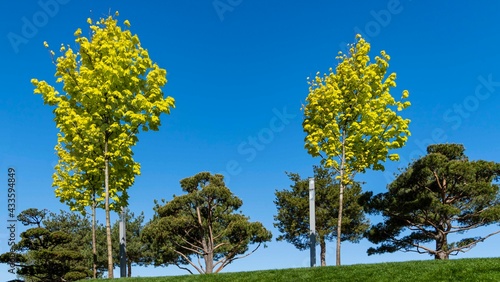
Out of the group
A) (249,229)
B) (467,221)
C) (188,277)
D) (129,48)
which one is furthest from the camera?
(249,229)

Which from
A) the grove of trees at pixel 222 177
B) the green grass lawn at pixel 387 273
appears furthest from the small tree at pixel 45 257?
the green grass lawn at pixel 387 273

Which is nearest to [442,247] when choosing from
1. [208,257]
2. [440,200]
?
[440,200]

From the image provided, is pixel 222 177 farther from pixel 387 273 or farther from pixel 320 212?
pixel 387 273

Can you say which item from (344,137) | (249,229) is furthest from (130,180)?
Result: (249,229)

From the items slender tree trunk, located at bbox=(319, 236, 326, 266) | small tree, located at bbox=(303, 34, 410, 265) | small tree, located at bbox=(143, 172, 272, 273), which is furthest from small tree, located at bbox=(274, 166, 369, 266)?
small tree, located at bbox=(303, 34, 410, 265)

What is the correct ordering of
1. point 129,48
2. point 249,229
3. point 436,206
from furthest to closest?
point 249,229
point 436,206
point 129,48

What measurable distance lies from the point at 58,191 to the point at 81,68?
31.4 feet

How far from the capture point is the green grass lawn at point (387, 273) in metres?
14.3

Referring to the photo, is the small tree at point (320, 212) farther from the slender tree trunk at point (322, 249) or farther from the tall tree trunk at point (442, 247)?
the tall tree trunk at point (442, 247)

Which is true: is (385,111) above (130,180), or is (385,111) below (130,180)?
above

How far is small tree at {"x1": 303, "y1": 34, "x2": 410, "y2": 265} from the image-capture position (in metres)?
21.4

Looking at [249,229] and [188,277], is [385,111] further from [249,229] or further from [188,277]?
[249,229]

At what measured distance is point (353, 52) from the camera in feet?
74.3

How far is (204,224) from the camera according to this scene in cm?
3247
